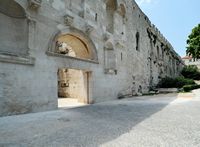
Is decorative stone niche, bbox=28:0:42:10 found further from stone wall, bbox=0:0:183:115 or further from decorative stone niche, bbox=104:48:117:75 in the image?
decorative stone niche, bbox=104:48:117:75

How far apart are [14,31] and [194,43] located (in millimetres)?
21963

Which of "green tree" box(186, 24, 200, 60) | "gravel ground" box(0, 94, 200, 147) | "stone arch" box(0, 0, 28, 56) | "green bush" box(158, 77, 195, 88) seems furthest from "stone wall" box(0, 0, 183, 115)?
"green tree" box(186, 24, 200, 60)

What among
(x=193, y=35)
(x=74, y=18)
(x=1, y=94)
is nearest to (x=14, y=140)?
(x=1, y=94)

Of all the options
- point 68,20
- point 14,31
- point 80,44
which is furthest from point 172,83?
point 14,31

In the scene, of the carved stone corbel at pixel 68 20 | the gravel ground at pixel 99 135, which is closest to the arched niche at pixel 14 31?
the carved stone corbel at pixel 68 20

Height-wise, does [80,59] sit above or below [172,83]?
above

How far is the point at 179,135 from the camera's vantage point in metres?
3.50

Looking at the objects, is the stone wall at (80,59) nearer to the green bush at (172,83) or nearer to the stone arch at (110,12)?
the stone arch at (110,12)

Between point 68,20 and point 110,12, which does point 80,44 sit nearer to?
point 68,20

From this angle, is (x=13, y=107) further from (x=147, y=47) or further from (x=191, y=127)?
(x=147, y=47)

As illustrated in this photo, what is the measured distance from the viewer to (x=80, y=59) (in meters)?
8.78

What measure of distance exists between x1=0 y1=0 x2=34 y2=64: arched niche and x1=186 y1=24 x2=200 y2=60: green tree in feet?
68.9

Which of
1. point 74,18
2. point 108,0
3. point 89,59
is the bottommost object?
point 89,59

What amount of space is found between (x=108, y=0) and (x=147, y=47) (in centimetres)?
757
